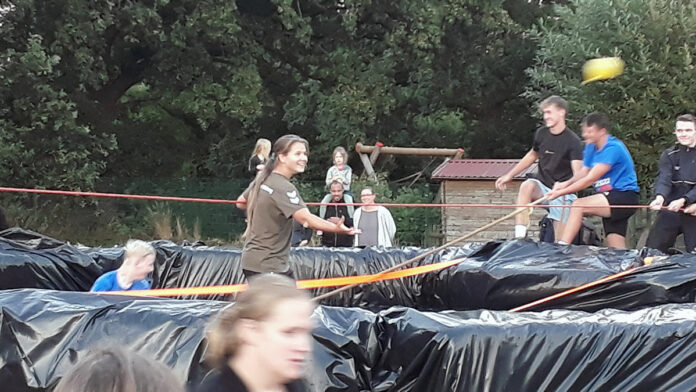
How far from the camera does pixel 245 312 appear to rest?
226 centimetres

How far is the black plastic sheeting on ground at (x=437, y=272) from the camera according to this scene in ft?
19.7

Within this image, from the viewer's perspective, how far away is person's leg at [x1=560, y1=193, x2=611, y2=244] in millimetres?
7215

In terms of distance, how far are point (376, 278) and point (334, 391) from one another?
11.3 ft

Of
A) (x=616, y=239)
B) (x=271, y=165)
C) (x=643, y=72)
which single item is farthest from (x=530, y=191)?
(x=643, y=72)

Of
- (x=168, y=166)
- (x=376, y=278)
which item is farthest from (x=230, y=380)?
(x=168, y=166)

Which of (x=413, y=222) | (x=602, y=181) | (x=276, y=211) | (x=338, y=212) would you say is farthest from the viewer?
(x=413, y=222)

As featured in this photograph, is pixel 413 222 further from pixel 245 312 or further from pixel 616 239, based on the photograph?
pixel 245 312

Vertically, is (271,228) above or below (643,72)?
below

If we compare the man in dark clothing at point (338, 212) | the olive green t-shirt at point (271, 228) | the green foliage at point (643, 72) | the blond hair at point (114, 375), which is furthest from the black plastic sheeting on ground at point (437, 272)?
the green foliage at point (643, 72)

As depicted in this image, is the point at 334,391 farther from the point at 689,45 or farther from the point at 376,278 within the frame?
the point at 689,45

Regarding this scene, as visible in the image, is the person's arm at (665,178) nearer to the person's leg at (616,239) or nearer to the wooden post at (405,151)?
the person's leg at (616,239)

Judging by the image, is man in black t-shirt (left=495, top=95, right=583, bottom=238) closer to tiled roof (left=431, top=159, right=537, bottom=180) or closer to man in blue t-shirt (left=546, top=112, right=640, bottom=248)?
man in blue t-shirt (left=546, top=112, right=640, bottom=248)

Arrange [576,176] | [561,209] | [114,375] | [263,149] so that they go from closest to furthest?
[114,375] < [576,176] < [561,209] < [263,149]

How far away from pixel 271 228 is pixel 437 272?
A: 8.34 ft
